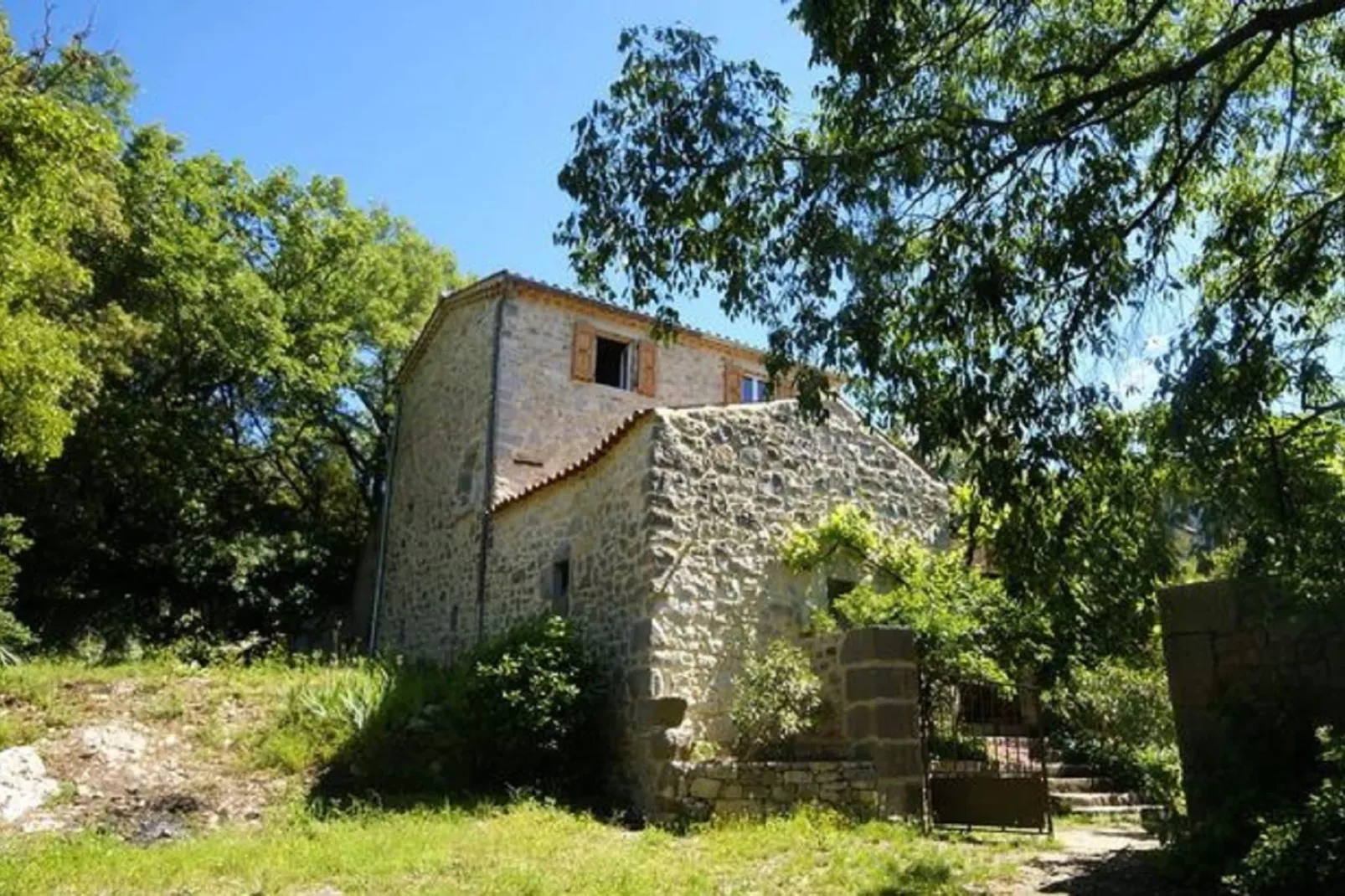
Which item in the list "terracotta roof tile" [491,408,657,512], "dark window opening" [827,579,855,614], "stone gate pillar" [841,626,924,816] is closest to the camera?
"stone gate pillar" [841,626,924,816]

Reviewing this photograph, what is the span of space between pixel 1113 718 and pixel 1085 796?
5.11ft

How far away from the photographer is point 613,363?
55.2 ft

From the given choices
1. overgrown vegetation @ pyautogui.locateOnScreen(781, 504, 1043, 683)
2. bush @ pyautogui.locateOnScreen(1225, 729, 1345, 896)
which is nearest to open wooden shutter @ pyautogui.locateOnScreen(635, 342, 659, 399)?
overgrown vegetation @ pyautogui.locateOnScreen(781, 504, 1043, 683)

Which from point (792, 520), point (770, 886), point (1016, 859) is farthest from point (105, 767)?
point (1016, 859)

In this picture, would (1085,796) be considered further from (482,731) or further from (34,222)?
(34,222)

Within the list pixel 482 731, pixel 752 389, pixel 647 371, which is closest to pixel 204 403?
pixel 647 371

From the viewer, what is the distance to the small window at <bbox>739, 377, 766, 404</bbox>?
17734mm

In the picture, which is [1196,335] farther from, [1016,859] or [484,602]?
[484,602]

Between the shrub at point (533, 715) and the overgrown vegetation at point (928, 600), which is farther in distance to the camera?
the overgrown vegetation at point (928, 600)

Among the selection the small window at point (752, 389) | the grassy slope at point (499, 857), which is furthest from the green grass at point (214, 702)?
the small window at point (752, 389)

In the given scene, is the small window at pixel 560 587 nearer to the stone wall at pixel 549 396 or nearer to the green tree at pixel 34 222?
the stone wall at pixel 549 396

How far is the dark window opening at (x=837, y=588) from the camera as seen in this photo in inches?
466

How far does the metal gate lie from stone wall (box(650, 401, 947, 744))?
6.40ft

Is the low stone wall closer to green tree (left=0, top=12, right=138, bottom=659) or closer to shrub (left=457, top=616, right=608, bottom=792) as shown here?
shrub (left=457, top=616, right=608, bottom=792)
